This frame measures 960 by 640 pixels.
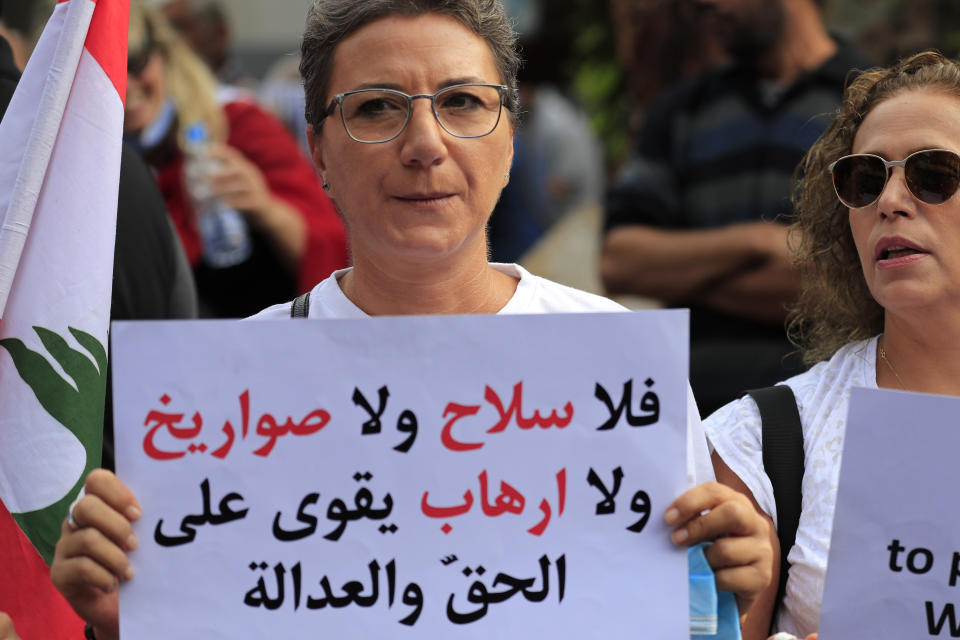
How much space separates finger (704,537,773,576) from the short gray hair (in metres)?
0.90

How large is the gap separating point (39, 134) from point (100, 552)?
0.91 metres

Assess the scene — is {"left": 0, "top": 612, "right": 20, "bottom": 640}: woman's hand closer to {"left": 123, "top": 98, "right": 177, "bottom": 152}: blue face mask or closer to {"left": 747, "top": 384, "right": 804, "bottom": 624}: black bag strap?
{"left": 747, "top": 384, "right": 804, "bottom": 624}: black bag strap

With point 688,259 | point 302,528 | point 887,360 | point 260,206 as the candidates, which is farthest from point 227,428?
point 260,206

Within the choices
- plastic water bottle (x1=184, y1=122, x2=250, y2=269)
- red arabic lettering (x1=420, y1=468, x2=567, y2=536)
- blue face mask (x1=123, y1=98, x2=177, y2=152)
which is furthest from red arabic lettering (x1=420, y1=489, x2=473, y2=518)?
blue face mask (x1=123, y1=98, x2=177, y2=152)

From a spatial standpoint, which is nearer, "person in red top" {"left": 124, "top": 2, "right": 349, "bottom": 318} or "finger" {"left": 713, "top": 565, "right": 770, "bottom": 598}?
"finger" {"left": 713, "top": 565, "right": 770, "bottom": 598}

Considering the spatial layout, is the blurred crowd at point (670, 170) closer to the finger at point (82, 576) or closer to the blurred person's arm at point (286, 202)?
the blurred person's arm at point (286, 202)

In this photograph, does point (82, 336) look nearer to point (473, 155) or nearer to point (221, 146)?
point (473, 155)

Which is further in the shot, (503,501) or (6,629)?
(6,629)

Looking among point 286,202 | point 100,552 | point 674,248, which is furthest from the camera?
point 286,202

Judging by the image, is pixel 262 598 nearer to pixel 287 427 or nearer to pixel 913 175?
pixel 287 427

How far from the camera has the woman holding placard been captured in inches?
88.1

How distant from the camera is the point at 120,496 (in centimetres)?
195

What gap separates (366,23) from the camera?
230 cm

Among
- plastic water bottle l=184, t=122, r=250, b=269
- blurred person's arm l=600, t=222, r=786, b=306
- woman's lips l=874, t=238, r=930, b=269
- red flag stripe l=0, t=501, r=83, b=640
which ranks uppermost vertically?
plastic water bottle l=184, t=122, r=250, b=269
